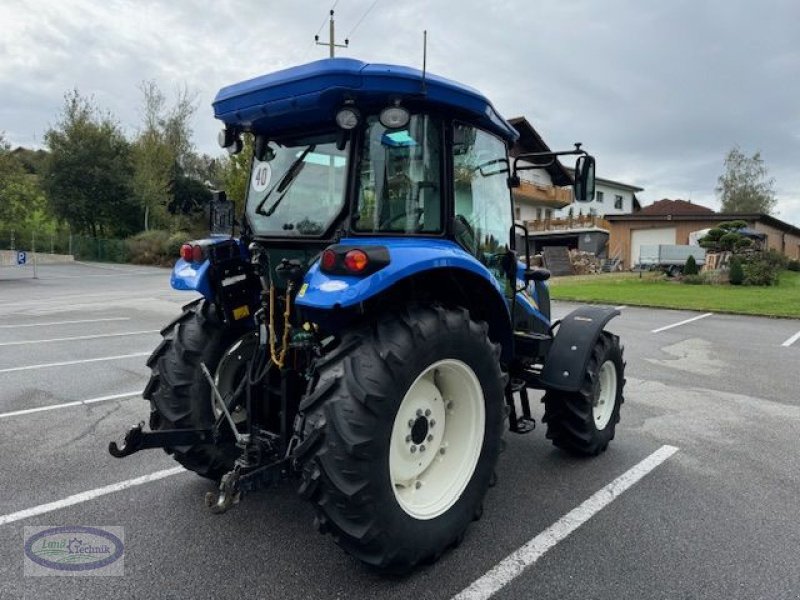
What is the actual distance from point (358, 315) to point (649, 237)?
33.9 m

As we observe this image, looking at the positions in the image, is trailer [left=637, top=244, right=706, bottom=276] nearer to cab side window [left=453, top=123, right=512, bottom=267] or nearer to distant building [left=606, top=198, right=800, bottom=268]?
distant building [left=606, top=198, right=800, bottom=268]

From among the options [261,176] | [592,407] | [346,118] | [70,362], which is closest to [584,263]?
[70,362]

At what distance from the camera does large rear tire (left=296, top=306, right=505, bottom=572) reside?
7.25 feet

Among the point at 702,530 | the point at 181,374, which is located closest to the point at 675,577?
the point at 702,530

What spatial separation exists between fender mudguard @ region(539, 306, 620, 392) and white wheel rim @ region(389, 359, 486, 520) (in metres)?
1.07

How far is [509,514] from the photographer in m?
3.11

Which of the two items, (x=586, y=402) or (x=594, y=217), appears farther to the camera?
(x=594, y=217)

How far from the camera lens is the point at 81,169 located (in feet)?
105

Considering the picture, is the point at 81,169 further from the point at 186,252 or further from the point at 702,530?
the point at 702,530

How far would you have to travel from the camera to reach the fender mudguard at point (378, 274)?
2221 millimetres

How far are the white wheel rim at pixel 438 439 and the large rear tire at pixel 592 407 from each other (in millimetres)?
1187

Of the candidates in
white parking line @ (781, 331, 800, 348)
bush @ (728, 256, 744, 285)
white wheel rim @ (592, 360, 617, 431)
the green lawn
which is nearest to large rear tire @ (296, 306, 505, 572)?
white wheel rim @ (592, 360, 617, 431)

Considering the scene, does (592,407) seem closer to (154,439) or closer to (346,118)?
(346,118)

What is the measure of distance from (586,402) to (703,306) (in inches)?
511
